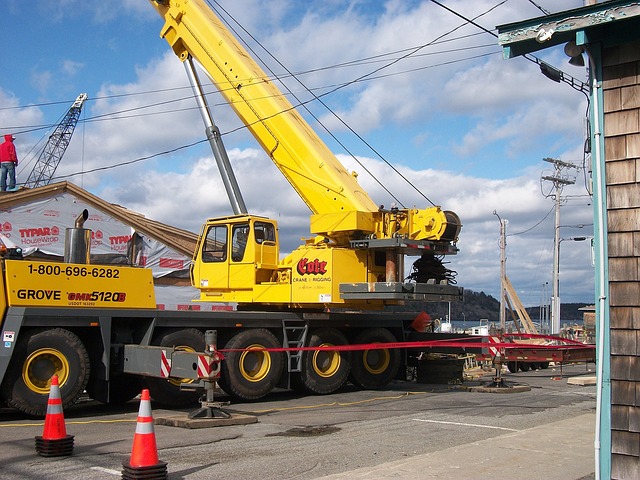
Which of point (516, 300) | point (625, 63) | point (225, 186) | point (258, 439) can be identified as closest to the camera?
point (625, 63)

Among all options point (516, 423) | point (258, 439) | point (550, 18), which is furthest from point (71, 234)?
point (550, 18)

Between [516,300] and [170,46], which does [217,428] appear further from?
[516,300]

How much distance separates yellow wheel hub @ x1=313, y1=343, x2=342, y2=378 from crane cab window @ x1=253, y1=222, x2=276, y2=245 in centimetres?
245

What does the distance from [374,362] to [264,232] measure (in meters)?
3.95

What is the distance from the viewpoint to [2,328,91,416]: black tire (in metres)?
10.9

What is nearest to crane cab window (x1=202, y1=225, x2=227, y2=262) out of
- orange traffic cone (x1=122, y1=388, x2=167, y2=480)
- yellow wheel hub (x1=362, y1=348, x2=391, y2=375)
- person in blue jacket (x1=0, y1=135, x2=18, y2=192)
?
yellow wheel hub (x1=362, y1=348, x2=391, y2=375)

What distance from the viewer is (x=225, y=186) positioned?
16156 millimetres

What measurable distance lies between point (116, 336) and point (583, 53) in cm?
890

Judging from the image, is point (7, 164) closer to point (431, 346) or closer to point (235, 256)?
point (235, 256)

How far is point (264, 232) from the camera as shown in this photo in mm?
14844

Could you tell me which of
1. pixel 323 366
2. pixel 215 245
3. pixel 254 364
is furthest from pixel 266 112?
pixel 323 366

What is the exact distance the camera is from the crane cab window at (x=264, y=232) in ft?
48.4

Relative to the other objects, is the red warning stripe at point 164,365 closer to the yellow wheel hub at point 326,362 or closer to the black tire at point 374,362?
the yellow wheel hub at point 326,362

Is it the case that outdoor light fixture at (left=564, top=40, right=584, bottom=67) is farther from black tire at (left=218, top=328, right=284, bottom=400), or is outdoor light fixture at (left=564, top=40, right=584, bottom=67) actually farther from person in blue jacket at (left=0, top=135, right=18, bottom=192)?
person in blue jacket at (left=0, top=135, right=18, bottom=192)
